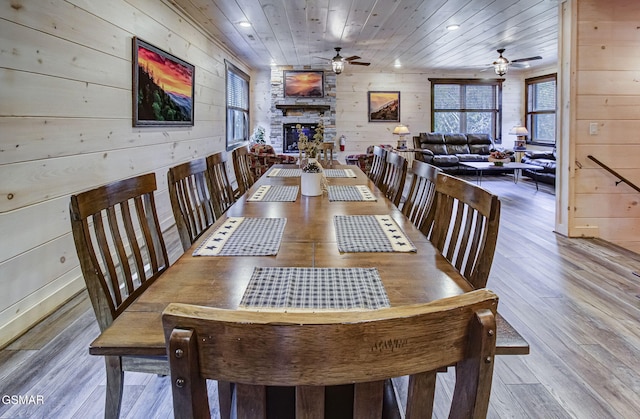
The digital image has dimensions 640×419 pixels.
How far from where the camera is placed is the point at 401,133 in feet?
30.2

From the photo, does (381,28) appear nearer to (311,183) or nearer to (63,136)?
(311,183)

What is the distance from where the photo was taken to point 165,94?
415cm

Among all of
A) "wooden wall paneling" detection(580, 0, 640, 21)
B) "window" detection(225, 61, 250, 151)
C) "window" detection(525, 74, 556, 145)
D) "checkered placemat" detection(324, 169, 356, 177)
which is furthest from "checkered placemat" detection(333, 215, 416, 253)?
"window" detection(525, 74, 556, 145)

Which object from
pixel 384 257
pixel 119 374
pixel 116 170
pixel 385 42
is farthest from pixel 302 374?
pixel 385 42

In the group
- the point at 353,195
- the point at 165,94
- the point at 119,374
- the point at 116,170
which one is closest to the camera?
the point at 119,374

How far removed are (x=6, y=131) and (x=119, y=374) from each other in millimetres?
1597

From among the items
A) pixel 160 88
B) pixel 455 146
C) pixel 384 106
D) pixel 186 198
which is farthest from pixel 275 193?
pixel 455 146

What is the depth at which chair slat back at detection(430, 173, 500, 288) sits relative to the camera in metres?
1.20

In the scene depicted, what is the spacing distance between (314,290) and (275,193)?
4.88 feet

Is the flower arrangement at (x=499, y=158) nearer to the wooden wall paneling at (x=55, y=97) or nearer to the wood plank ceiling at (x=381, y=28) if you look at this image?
the wood plank ceiling at (x=381, y=28)

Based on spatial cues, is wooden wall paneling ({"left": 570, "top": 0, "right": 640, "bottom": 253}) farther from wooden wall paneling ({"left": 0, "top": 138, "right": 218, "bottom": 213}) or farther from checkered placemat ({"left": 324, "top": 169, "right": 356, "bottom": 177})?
wooden wall paneling ({"left": 0, "top": 138, "right": 218, "bottom": 213})

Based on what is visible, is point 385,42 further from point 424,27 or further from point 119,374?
point 119,374

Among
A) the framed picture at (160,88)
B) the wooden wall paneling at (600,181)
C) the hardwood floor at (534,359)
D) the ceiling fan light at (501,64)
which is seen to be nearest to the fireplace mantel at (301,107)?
the ceiling fan light at (501,64)

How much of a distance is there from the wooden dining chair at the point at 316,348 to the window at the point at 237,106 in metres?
6.94
